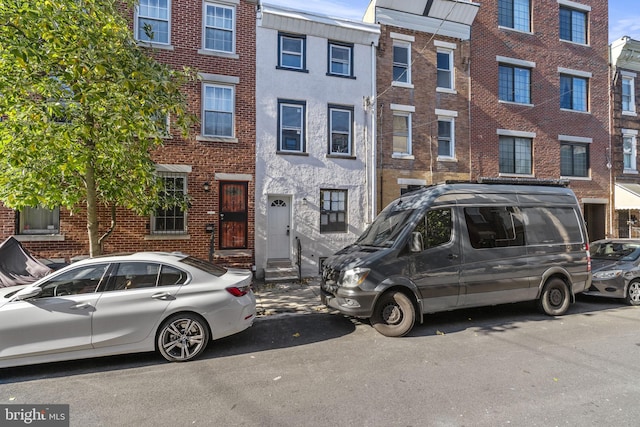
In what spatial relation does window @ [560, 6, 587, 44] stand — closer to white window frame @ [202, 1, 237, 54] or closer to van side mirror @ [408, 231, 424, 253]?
white window frame @ [202, 1, 237, 54]

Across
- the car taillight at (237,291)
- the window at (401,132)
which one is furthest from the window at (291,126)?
the car taillight at (237,291)

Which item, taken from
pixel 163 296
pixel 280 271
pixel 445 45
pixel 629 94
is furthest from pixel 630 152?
pixel 163 296

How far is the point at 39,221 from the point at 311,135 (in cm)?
841

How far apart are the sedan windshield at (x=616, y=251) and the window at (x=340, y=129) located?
7842 millimetres

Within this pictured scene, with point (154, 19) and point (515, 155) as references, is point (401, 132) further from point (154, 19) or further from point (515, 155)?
point (154, 19)

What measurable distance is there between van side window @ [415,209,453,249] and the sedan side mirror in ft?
19.2

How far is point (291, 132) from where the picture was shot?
456 inches

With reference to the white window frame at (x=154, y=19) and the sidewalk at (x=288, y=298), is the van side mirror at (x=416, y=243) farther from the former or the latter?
the white window frame at (x=154, y=19)

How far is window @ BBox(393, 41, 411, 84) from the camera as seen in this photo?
12914mm

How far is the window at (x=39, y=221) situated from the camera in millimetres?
9180

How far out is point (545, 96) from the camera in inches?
584

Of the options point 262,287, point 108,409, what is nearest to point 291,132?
point 262,287

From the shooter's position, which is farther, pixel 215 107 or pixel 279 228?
pixel 279 228

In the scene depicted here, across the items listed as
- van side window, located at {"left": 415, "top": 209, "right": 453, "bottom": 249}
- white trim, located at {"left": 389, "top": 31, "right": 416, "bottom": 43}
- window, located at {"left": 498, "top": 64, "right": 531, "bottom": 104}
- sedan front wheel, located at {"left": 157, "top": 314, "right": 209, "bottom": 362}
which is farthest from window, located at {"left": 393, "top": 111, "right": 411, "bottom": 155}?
sedan front wheel, located at {"left": 157, "top": 314, "right": 209, "bottom": 362}
